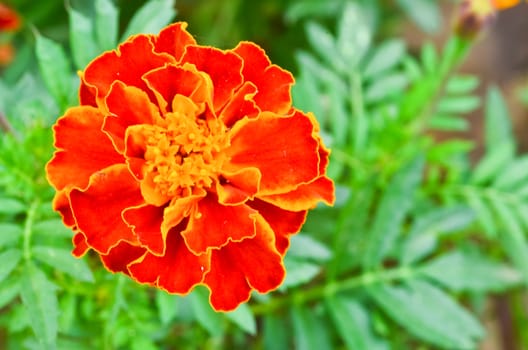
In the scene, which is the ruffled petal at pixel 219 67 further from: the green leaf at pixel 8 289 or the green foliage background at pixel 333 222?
the green leaf at pixel 8 289

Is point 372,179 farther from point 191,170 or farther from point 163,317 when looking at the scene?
point 191,170

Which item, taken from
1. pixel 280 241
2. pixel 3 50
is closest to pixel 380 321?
pixel 280 241

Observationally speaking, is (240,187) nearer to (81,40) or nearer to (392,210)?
(81,40)

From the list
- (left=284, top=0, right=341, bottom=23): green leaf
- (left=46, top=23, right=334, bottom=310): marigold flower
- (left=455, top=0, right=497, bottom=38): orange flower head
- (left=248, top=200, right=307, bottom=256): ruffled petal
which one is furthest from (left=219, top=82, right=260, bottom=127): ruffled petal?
(left=284, top=0, right=341, bottom=23): green leaf

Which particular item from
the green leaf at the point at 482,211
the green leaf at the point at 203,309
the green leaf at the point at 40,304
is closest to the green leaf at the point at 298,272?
the green leaf at the point at 203,309

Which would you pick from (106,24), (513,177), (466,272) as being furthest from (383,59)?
(106,24)
